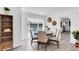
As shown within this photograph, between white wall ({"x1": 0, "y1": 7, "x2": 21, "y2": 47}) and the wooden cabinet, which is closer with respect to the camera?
the wooden cabinet

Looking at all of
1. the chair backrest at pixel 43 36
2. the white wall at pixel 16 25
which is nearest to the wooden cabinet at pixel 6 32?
the white wall at pixel 16 25

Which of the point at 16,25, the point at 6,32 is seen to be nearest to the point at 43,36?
the point at 16,25

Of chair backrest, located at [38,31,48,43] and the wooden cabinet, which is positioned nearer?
the wooden cabinet

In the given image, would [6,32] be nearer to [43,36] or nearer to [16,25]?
[16,25]

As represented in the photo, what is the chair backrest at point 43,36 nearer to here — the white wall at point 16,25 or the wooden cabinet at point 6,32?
the white wall at point 16,25

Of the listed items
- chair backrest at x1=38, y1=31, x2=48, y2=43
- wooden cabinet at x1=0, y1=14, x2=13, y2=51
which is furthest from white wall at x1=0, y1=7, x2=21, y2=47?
chair backrest at x1=38, y1=31, x2=48, y2=43

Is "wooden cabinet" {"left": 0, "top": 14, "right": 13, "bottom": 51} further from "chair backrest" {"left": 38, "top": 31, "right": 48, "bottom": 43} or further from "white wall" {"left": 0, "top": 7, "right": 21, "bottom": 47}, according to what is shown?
"chair backrest" {"left": 38, "top": 31, "right": 48, "bottom": 43}

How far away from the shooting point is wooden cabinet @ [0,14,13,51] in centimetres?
440

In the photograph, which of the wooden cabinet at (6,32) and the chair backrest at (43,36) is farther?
the chair backrest at (43,36)

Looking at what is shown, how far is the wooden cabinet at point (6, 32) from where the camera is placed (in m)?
4.40

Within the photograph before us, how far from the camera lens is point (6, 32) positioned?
183 inches

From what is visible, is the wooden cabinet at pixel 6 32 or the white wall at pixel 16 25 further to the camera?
the white wall at pixel 16 25

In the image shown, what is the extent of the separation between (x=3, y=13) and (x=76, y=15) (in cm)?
425

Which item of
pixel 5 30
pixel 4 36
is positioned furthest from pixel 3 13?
pixel 4 36
